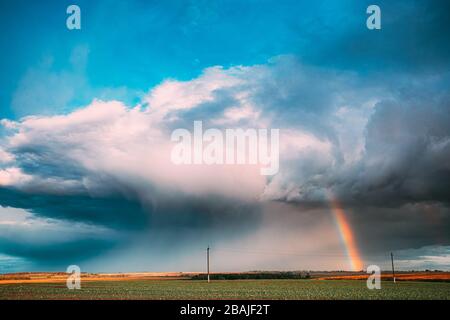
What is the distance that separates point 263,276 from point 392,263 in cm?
5984
